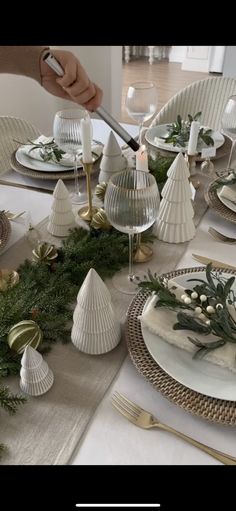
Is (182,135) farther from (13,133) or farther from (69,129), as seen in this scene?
(13,133)

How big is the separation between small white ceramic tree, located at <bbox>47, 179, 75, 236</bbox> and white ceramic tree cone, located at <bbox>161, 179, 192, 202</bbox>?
0.20 metres

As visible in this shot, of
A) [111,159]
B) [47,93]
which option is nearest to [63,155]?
[111,159]

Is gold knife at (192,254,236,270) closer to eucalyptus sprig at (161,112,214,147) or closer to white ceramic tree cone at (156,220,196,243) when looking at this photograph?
white ceramic tree cone at (156,220,196,243)

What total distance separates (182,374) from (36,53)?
32.3 inches

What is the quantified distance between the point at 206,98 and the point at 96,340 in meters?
1.34

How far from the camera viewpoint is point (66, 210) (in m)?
0.84

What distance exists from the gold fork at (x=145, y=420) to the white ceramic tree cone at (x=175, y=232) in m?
0.38

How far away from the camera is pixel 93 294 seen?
545 mm

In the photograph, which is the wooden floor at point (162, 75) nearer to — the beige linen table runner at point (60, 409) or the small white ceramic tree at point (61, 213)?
the small white ceramic tree at point (61, 213)

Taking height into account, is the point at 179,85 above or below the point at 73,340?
below

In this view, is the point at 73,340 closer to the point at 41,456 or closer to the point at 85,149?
the point at 41,456

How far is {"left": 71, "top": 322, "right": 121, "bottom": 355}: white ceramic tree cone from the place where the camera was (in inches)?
22.4
